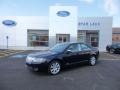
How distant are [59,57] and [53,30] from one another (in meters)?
20.2

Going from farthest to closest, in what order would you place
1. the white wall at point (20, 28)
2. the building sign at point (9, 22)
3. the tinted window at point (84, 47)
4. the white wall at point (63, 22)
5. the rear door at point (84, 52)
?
the white wall at point (20, 28) < the building sign at point (9, 22) < the white wall at point (63, 22) < the tinted window at point (84, 47) < the rear door at point (84, 52)

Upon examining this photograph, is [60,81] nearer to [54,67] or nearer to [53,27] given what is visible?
[54,67]

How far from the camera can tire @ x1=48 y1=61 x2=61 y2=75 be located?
791cm

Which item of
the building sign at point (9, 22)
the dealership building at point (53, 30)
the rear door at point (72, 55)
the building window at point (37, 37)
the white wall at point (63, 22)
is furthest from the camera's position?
the building window at point (37, 37)

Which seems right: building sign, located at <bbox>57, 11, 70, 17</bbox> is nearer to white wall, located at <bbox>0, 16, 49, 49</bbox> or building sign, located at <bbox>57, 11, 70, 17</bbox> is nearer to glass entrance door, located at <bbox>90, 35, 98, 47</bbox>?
white wall, located at <bbox>0, 16, 49, 49</bbox>

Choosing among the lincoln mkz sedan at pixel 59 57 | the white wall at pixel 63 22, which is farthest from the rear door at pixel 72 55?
the white wall at pixel 63 22

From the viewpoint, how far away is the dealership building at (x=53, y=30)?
91.6 ft

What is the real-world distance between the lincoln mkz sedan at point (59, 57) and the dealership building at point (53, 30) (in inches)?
714

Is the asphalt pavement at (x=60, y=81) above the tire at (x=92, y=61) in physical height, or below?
below

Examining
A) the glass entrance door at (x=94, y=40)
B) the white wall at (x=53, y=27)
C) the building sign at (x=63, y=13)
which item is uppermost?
the building sign at (x=63, y=13)

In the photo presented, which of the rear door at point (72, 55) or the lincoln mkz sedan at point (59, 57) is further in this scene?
the rear door at point (72, 55)

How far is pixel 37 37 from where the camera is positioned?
3069 centimetres

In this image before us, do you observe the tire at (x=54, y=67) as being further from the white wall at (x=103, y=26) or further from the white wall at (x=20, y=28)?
the white wall at (x=20, y=28)

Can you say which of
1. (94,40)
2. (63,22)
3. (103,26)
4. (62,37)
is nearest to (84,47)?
(63,22)
